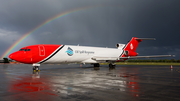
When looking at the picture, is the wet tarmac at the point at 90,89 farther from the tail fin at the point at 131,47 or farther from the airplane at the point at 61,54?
the tail fin at the point at 131,47

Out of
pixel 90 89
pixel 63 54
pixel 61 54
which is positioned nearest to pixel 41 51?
pixel 61 54

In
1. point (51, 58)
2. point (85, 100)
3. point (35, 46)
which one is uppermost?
point (35, 46)

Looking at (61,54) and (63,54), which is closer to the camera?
(61,54)

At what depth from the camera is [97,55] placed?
108 ft

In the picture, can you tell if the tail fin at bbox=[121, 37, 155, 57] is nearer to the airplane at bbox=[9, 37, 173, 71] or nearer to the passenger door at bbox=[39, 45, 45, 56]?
the airplane at bbox=[9, 37, 173, 71]

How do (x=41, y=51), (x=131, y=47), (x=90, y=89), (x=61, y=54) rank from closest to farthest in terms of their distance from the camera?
1. (x=90, y=89)
2. (x=41, y=51)
3. (x=61, y=54)
4. (x=131, y=47)

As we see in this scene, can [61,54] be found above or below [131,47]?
below

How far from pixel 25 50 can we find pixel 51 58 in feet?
13.2

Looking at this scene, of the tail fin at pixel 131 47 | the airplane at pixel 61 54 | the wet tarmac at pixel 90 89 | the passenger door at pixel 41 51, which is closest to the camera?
the wet tarmac at pixel 90 89

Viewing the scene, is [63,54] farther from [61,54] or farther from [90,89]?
[90,89]

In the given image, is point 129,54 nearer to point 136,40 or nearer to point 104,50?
point 136,40

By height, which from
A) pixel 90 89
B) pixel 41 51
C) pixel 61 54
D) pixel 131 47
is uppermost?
pixel 131 47

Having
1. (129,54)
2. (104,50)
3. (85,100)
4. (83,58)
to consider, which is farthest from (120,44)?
(85,100)

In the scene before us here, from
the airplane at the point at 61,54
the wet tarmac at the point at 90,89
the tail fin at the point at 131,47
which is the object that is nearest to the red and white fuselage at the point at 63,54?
the airplane at the point at 61,54
